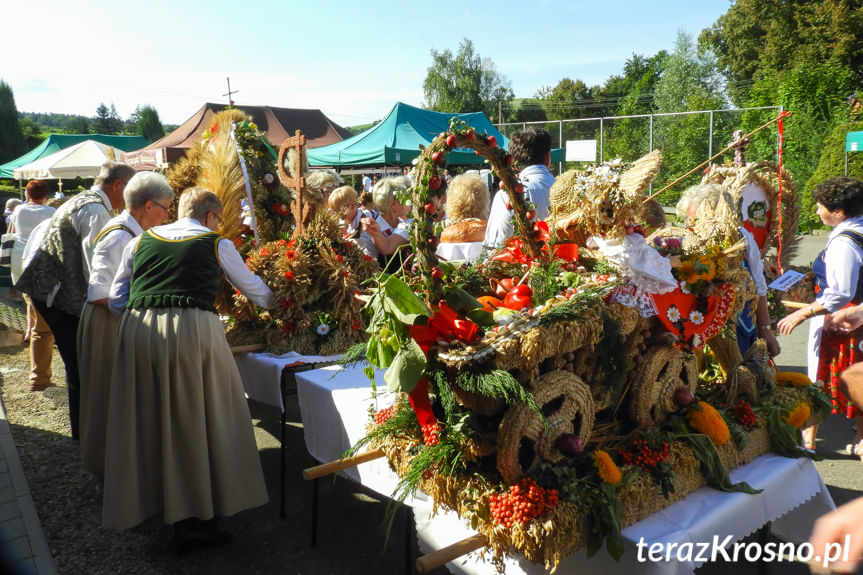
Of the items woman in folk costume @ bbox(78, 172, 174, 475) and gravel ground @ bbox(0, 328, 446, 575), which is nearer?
gravel ground @ bbox(0, 328, 446, 575)

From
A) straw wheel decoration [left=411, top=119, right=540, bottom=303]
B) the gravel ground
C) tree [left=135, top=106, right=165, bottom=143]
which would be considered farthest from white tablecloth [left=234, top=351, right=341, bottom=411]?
tree [left=135, top=106, right=165, bottom=143]

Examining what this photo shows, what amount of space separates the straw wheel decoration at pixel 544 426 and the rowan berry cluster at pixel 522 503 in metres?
0.06

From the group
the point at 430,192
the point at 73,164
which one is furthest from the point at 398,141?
the point at 430,192

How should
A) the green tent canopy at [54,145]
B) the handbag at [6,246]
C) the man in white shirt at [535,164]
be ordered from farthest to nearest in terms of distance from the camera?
1. the green tent canopy at [54,145]
2. the handbag at [6,246]
3. the man in white shirt at [535,164]

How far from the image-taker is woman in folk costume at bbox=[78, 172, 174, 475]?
11.4ft

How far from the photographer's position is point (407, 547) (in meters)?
2.57

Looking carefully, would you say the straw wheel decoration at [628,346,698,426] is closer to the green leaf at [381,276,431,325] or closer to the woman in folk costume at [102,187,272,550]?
the green leaf at [381,276,431,325]

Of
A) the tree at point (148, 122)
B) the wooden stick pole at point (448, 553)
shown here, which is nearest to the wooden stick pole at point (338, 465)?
the wooden stick pole at point (448, 553)

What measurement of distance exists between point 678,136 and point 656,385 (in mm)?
16766

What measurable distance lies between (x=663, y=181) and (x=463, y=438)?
56.0ft

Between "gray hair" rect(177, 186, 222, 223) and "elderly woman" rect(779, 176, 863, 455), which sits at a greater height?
"gray hair" rect(177, 186, 222, 223)

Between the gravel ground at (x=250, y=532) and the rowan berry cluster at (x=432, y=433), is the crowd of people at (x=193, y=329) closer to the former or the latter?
the gravel ground at (x=250, y=532)

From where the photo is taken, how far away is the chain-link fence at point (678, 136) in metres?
16.0

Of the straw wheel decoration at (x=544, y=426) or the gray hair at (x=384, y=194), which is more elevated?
the gray hair at (x=384, y=194)
